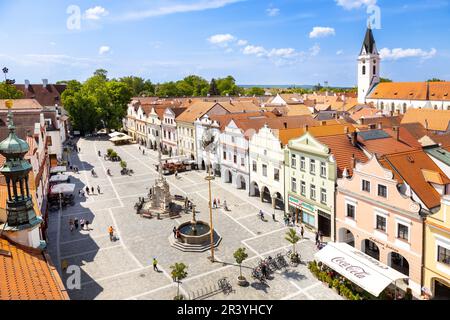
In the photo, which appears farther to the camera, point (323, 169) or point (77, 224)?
point (77, 224)

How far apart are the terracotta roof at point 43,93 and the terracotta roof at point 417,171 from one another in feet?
340

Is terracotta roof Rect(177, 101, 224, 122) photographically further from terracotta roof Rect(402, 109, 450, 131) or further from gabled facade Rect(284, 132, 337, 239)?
terracotta roof Rect(402, 109, 450, 131)

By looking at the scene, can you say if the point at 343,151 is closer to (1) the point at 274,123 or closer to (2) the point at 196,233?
(2) the point at 196,233

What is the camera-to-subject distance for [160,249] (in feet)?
102

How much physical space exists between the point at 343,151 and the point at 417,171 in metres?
6.55

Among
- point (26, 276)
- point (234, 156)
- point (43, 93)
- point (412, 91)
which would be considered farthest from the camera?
point (43, 93)

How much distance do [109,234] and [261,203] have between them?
16.3 metres

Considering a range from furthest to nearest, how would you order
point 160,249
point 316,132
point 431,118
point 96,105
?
point 96,105 → point 431,118 → point 316,132 → point 160,249

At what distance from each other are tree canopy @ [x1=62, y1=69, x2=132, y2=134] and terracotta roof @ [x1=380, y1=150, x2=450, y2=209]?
283ft

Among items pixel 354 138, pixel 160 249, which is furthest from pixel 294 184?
pixel 160 249

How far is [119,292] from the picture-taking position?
24.5 metres

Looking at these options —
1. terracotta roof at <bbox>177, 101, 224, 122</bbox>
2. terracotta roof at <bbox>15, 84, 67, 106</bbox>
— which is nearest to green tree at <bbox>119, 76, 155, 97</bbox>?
terracotta roof at <bbox>15, 84, 67, 106</bbox>

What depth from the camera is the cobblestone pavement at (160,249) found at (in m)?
24.8
